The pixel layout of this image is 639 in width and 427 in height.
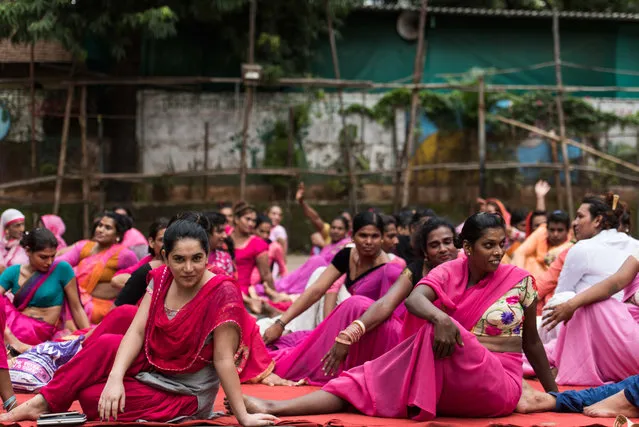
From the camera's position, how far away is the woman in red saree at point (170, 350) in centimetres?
528

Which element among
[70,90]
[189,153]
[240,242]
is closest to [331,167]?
[189,153]

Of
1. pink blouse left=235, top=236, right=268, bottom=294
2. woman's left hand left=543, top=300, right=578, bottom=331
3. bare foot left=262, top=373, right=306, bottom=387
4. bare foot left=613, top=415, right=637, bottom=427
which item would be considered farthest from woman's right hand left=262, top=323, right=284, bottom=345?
pink blouse left=235, top=236, right=268, bottom=294

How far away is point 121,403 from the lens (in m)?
5.14

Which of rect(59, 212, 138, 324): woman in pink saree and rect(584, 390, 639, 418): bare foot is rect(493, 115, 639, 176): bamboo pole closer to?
rect(59, 212, 138, 324): woman in pink saree

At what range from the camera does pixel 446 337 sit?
17.3 ft

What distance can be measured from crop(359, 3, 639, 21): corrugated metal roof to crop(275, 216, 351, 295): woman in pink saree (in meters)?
7.46

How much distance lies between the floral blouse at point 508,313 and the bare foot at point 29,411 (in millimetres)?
2297

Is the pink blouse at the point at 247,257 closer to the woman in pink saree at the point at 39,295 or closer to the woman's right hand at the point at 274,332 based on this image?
the woman in pink saree at the point at 39,295

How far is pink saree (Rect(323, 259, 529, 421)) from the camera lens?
5449 millimetres

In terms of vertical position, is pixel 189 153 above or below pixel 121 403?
above

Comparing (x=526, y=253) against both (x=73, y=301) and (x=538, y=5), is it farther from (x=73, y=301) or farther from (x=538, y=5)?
(x=538, y=5)

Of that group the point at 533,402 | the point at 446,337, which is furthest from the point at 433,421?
the point at 533,402

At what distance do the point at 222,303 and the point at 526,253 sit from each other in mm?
5462

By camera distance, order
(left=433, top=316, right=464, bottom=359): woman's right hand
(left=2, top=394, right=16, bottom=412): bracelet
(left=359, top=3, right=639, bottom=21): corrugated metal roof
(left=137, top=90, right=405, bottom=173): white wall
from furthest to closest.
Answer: (left=359, top=3, right=639, bottom=21): corrugated metal roof, (left=137, top=90, right=405, bottom=173): white wall, (left=2, top=394, right=16, bottom=412): bracelet, (left=433, top=316, right=464, bottom=359): woman's right hand
